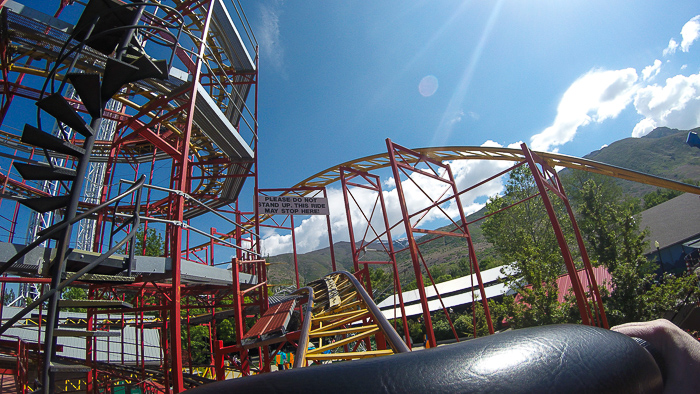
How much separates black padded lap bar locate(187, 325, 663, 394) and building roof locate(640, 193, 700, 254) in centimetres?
2731

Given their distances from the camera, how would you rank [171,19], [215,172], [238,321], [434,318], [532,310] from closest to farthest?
[238,321] < [171,19] < [215,172] < [532,310] < [434,318]

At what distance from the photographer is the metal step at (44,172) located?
10.3ft

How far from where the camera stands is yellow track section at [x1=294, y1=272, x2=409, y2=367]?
11.7ft

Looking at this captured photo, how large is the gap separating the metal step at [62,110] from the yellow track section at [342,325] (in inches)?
115

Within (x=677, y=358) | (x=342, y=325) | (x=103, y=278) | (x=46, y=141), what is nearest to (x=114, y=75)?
(x=46, y=141)

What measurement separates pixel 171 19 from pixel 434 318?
1100 inches

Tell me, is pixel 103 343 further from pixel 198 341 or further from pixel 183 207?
pixel 183 207

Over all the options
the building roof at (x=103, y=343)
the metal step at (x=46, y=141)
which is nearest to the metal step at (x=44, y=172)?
the metal step at (x=46, y=141)

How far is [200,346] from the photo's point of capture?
25094mm

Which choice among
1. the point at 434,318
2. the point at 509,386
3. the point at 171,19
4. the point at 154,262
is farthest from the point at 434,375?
the point at 434,318

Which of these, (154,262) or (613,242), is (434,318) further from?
(154,262)

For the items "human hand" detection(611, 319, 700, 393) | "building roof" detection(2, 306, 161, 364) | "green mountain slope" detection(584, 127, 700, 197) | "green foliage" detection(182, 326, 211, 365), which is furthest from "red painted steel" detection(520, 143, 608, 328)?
"green mountain slope" detection(584, 127, 700, 197)

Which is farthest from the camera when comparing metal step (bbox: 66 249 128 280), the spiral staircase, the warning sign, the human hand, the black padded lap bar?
the warning sign

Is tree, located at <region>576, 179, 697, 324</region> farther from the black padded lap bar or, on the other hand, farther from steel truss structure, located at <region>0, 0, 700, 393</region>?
the black padded lap bar
